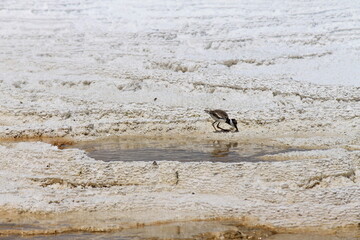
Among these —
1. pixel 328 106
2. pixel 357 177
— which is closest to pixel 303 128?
pixel 328 106

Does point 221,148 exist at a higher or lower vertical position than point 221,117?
lower

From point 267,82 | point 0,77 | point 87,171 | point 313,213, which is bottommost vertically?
point 313,213

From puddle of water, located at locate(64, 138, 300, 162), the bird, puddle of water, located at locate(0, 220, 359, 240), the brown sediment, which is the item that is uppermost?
the bird

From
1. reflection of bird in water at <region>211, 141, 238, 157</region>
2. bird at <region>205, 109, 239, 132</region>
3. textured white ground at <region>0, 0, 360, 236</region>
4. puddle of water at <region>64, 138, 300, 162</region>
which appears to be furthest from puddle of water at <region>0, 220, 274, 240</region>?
bird at <region>205, 109, 239, 132</region>

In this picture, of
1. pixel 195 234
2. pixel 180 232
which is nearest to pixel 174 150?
pixel 180 232

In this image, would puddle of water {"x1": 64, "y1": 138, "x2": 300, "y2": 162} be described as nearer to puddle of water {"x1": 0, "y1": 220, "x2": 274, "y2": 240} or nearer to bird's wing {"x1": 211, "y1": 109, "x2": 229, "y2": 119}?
bird's wing {"x1": 211, "y1": 109, "x2": 229, "y2": 119}

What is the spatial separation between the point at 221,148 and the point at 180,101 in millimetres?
2905

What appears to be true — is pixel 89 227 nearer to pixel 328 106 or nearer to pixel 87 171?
pixel 87 171

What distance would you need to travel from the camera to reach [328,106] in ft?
47.6

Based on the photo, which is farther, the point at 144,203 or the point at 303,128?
the point at 303,128

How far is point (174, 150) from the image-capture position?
12.6 m

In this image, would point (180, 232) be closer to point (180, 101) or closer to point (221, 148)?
point (221, 148)

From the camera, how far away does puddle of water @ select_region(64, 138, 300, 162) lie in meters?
12.0

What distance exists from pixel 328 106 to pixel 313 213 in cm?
584
